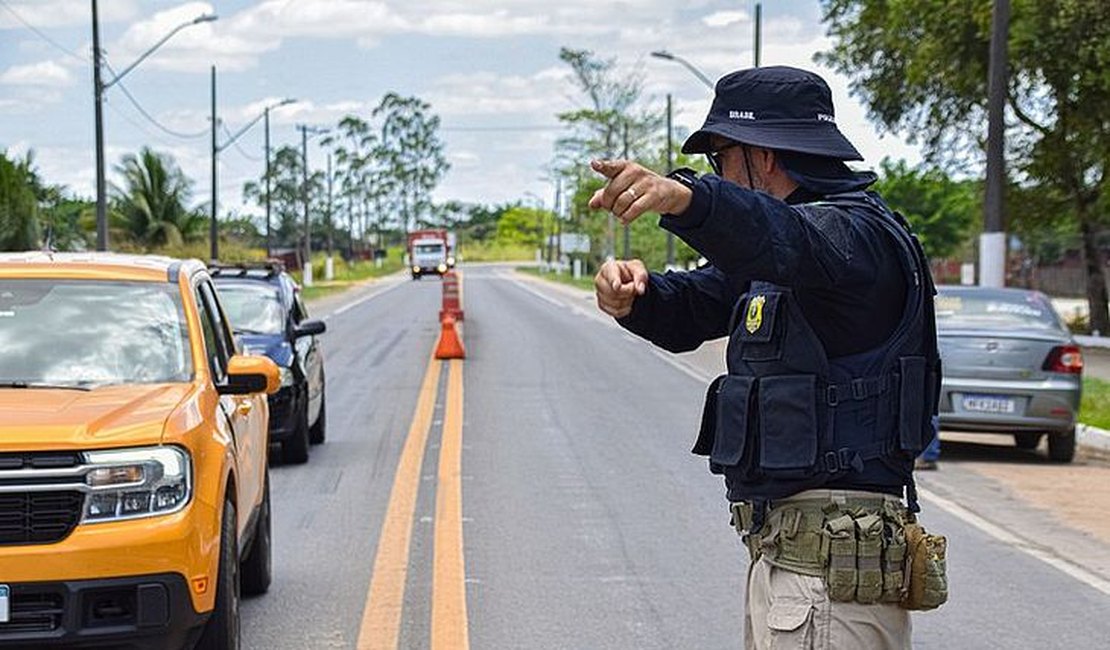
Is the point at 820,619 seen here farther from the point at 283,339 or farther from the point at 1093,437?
the point at 1093,437

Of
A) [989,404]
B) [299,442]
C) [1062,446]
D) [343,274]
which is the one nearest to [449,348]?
[299,442]

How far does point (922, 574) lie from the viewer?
3578 mm

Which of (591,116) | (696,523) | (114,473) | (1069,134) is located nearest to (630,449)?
(696,523)

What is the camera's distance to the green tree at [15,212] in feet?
107

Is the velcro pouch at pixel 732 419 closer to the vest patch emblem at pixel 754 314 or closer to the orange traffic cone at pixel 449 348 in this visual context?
the vest patch emblem at pixel 754 314

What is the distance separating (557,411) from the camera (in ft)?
59.4

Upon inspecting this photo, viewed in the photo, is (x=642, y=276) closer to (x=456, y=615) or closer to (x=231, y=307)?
(x=456, y=615)

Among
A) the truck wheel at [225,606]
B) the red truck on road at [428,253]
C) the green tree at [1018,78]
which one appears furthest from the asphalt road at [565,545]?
the red truck on road at [428,253]

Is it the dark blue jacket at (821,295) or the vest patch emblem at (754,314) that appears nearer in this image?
the dark blue jacket at (821,295)

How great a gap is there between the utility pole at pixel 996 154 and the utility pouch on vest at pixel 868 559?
796 inches

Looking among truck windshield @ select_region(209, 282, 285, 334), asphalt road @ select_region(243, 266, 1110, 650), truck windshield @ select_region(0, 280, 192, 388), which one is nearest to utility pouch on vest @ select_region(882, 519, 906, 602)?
asphalt road @ select_region(243, 266, 1110, 650)

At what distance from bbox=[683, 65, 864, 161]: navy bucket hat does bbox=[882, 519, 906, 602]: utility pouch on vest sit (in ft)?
2.67

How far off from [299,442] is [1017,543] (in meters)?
5.71

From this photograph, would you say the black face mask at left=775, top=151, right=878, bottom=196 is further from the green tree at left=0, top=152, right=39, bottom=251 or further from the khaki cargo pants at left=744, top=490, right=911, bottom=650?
the green tree at left=0, top=152, right=39, bottom=251
